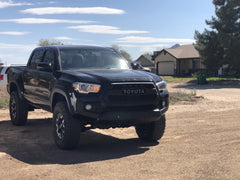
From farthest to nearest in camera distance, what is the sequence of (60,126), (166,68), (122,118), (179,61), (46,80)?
(166,68) < (179,61) < (46,80) < (60,126) < (122,118)

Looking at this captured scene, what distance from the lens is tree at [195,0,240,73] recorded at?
1345 inches

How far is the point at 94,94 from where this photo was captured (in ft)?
19.4

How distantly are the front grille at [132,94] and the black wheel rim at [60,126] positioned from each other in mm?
1096

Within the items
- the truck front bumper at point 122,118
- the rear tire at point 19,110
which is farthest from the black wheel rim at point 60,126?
the rear tire at point 19,110

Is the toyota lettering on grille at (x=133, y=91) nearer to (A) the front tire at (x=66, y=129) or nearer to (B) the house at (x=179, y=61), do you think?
(A) the front tire at (x=66, y=129)

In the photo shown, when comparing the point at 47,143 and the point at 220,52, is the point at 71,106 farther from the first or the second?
the point at 220,52

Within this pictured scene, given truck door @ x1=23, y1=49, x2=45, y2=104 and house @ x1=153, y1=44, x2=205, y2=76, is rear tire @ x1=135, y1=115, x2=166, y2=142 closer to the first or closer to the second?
truck door @ x1=23, y1=49, x2=45, y2=104

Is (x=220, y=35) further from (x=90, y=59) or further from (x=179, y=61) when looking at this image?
(x=90, y=59)

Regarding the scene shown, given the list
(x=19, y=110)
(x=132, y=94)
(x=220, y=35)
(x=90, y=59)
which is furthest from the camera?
(x=220, y=35)

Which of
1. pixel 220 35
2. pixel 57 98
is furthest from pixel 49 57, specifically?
pixel 220 35

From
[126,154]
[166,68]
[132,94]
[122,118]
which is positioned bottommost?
[166,68]

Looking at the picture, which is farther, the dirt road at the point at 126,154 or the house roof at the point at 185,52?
the house roof at the point at 185,52

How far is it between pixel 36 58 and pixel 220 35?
28.2 metres

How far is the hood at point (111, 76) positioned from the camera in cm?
602
